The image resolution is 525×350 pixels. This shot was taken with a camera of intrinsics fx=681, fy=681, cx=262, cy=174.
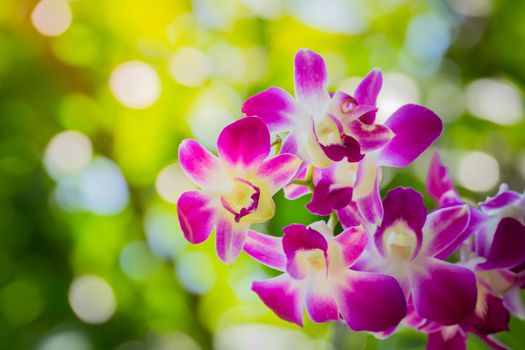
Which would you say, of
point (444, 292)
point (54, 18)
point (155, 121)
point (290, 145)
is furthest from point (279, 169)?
point (54, 18)

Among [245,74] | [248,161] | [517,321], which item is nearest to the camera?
[248,161]

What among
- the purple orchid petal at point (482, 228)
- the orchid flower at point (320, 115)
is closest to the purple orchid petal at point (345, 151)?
the orchid flower at point (320, 115)

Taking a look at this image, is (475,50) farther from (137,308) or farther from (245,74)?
(137,308)

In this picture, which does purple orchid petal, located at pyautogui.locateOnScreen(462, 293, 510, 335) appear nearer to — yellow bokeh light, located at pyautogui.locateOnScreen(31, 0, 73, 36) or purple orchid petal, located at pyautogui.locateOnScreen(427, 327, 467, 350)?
purple orchid petal, located at pyautogui.locateOnScreen(427, 327, 467, 350)

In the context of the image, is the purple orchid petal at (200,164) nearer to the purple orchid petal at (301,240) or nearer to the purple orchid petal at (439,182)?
the purple orchid petal at (301,240)

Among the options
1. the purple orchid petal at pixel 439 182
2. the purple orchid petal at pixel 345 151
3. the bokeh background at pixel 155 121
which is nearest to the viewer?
the purple orchid petal at pixel 345 151

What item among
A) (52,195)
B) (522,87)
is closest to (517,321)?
(522,87)
